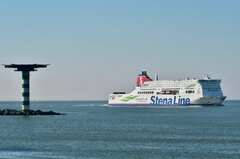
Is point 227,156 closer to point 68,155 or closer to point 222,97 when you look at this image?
point 68,155

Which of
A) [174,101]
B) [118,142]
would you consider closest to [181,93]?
[174,101]

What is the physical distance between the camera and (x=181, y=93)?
184750 mm

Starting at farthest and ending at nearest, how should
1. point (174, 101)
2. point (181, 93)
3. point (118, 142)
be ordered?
1. point (174, 101)
2. point (181, 93)
3. point (118, 142)

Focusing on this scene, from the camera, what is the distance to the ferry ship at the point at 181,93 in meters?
183

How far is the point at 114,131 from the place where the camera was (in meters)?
91.6

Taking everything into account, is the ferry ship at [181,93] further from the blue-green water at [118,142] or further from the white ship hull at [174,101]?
the blue-green water at [118,142]

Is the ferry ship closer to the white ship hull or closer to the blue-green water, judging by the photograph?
the white ship hull

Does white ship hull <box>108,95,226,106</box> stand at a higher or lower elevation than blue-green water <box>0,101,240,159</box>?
higher

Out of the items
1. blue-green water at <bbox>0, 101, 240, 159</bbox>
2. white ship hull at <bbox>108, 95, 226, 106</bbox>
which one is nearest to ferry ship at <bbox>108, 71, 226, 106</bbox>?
white ship hull at <bbox>108, 95, 226, 106</bbox>

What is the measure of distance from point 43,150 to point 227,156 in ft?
55.3

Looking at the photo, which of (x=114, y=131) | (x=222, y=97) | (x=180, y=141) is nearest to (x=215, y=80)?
(x=222, y=97)

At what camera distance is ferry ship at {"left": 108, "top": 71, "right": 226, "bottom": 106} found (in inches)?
7215

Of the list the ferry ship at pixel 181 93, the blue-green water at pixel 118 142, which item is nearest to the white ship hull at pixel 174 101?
the ferry ship at pixel 181 93

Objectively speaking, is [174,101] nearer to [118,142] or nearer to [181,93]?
[181,93]
